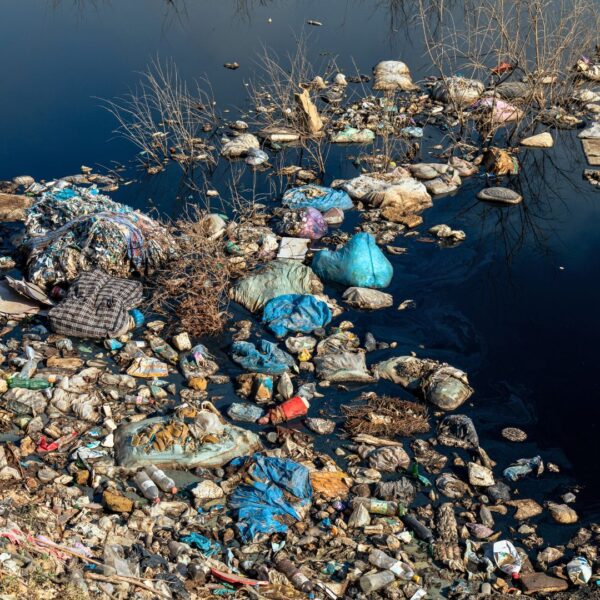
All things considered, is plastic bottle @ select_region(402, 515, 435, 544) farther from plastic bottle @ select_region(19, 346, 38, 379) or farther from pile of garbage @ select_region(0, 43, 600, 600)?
plastic bottle @ select_region(19, 346, 38, 379)

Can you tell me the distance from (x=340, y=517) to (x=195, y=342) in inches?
78.1

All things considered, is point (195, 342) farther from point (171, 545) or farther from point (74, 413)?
point (171, 545)

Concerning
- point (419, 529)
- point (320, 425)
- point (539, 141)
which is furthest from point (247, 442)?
point (539, 141)

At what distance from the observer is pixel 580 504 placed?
4266 mm

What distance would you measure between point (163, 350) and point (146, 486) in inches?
56.9

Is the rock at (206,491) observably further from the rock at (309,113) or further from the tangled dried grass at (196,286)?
the rock at (309,113)

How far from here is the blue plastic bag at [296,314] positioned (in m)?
5.58

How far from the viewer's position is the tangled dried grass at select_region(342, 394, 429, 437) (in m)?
4.66

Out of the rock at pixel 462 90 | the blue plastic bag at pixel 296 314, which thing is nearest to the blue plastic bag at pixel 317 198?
the blue plastic bag at pixel 296 314

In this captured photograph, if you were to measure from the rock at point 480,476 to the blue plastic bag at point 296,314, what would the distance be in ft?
5.58

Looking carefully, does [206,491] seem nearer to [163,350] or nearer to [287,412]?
[287,412]

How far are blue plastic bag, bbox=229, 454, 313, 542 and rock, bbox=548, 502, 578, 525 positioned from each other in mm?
1357

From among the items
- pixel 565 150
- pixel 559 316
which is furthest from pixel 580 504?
pixel 565 150

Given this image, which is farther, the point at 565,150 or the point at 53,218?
the point at 565,150
